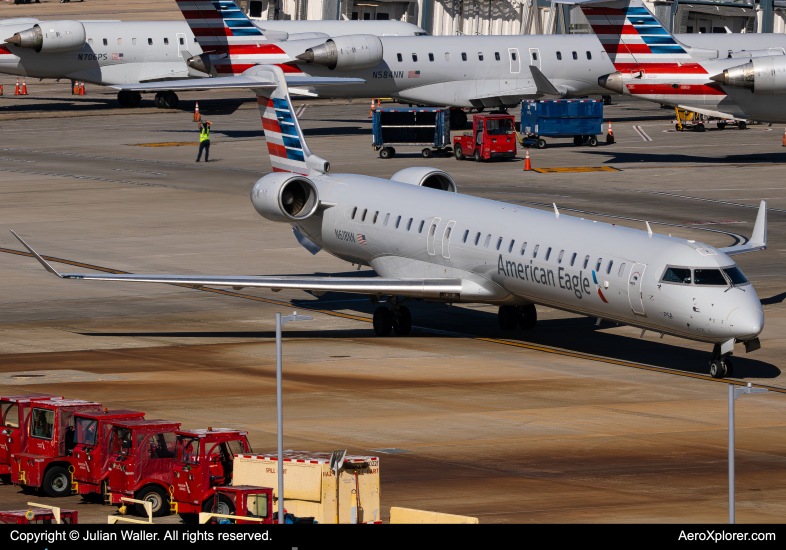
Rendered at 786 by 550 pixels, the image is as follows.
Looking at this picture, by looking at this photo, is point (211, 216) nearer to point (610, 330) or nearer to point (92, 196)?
point (92, 196)

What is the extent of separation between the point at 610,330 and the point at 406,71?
46.1 m

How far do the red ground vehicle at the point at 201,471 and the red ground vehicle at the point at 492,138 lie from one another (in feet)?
166

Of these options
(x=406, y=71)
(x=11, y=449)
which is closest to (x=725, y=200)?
(x=406, y=71)

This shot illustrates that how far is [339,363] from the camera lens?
103 feet

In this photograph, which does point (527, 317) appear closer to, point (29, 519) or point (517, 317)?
point (517, 317)

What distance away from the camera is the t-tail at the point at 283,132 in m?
38.9

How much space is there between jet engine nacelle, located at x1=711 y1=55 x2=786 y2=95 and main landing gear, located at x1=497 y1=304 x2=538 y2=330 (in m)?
32.1

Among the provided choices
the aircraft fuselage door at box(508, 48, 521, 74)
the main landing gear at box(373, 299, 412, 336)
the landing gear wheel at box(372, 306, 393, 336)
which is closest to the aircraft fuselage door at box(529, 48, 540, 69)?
the aircraft fuselage door at box(508, 48, 521, 74)

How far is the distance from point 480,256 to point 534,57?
1928 inches

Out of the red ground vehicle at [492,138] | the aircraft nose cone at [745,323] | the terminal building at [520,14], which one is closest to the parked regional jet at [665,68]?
the red ground vehicle at [492,138]

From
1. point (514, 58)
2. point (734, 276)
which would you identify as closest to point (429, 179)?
point (734, 276)

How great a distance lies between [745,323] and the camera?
27.7 metres

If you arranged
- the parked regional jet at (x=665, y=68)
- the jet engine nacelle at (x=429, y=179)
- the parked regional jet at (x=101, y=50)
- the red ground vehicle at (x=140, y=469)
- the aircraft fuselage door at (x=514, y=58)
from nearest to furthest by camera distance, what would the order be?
the red ground vehicle at (x=140, y=469) < the jet engine nacelle at (x=429, y=179) < the parked regional jet at (x=665, y=68) < the aircraft fuselage door at (x=514, y=58) < the parked regional jet at (x=101, y=50)

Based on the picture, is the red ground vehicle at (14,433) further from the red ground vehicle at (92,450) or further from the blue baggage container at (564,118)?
the blue baggage container at (564,118)
